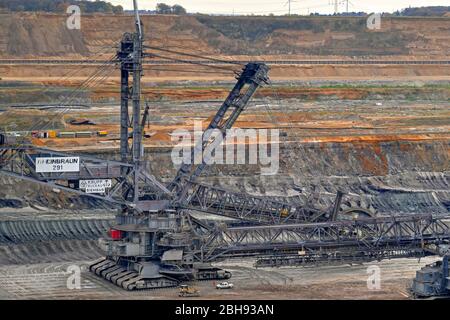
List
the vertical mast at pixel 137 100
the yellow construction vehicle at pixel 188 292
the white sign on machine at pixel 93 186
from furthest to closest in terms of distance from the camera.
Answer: the vertical mast at pixel 137 100, the white sign on machine at pixel 93 186, the yellow construction vehicle at pixel 188 292

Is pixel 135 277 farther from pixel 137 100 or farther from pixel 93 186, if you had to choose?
pixel 137 100

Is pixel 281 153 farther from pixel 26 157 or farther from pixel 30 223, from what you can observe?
pixel 26 157

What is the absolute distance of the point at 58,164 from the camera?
233 feet

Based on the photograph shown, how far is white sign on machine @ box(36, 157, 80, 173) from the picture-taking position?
70.6 metres

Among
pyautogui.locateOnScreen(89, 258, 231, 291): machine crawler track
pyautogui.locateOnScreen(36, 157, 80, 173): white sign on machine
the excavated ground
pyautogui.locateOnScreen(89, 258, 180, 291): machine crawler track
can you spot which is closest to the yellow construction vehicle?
the excavated ground

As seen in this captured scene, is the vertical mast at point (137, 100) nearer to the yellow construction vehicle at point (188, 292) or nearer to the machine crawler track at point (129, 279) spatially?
the machine crawler track at point (129, 279)

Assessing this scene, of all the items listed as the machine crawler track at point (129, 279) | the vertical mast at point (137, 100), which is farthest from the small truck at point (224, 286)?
the vertical mast at point (137, 100)

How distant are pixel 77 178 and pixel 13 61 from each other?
341ft

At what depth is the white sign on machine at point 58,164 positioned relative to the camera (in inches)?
2778

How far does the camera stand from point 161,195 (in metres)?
73.1

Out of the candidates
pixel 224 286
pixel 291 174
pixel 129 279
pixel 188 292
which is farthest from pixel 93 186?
pixel 291 174

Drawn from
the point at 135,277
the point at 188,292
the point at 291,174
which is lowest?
the point at 188,292
